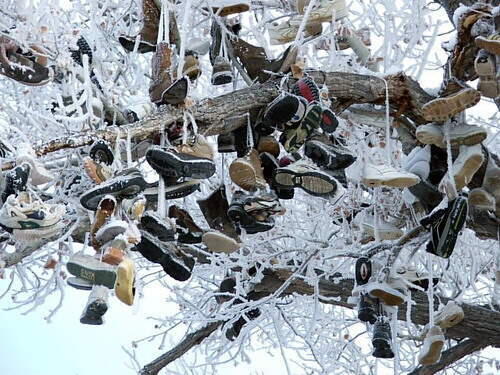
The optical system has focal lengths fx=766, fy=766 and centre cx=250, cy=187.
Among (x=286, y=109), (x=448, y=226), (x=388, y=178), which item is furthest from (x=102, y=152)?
(x=448, y=226)

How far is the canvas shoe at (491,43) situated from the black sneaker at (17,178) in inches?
55.3

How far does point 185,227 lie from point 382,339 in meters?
0.91

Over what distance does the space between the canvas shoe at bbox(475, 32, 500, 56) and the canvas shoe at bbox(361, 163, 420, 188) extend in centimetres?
46

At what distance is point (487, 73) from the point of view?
8.09 feet

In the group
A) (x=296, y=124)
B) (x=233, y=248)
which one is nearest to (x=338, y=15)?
(x=296, y=124)

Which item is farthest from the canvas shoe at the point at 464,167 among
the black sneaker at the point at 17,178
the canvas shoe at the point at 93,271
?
the black sneaker at the point at 17,178

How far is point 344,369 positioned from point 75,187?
3.00m

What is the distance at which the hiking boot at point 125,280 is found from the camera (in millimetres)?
1727

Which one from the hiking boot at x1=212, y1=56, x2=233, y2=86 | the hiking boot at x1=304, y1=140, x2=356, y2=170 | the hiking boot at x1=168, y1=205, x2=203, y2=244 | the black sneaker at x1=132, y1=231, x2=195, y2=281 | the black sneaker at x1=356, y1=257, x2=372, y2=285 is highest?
the hiking boot at x1=212, y1=56, x2=233, y2=86

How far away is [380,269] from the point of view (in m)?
2.88

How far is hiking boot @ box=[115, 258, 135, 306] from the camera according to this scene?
1727 mm

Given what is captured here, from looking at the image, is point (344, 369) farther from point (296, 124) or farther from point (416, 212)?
point (296, 124)

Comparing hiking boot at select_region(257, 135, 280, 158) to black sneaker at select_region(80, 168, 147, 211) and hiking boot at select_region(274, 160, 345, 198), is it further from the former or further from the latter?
black sneaker at select_region(80, 168, 147, 211)

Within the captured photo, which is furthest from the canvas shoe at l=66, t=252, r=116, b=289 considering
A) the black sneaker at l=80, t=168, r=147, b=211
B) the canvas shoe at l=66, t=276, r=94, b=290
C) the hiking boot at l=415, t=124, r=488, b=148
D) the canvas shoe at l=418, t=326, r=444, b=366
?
the canvas shoe at l=418, t=326, r=444, b=366
